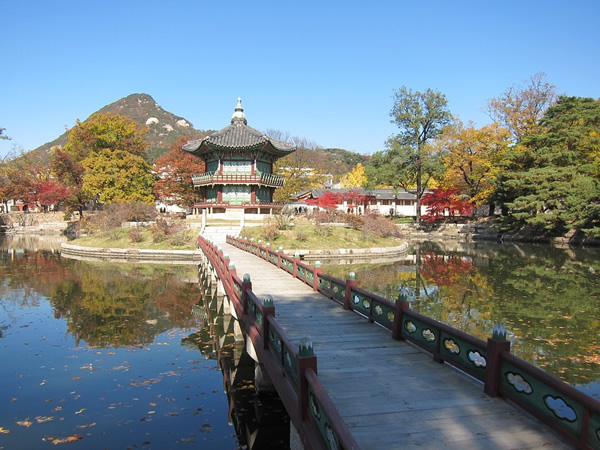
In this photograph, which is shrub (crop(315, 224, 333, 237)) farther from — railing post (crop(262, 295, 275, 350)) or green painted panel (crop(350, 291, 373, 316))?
railing post (crop(262, 295, 275, 350))

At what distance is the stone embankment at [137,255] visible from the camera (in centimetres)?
2845

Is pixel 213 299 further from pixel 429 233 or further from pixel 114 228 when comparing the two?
pixel 429 233

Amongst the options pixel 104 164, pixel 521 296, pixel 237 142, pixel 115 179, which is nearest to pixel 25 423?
pixel 521 296

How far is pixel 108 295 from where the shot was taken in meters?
17.1

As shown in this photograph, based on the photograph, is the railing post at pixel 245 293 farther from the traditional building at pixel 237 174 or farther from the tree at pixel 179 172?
the tree at pixel 179 172

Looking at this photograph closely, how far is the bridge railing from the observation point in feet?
12.0

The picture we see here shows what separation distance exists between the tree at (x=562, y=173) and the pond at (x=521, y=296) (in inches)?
257

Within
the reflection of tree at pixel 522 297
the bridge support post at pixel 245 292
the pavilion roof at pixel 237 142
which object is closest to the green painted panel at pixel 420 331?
the bridge support post at pixel 245 292

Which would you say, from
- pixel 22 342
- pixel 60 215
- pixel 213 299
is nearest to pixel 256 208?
pixel 213 299

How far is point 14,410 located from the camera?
738 cm

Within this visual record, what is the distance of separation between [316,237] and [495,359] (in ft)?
89.9

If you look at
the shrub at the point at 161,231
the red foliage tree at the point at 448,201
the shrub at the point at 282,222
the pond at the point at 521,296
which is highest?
the red foliage tree at the point at 448,201

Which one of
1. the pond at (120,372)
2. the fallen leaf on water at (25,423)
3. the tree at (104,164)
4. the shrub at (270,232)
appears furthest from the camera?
the tree at (104,164)

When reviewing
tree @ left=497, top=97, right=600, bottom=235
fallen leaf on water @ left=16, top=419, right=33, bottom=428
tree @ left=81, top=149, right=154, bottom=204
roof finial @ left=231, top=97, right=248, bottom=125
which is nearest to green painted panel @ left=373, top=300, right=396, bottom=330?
fallen leaf on water @ left=16, top=419, right=33, bottom=428
